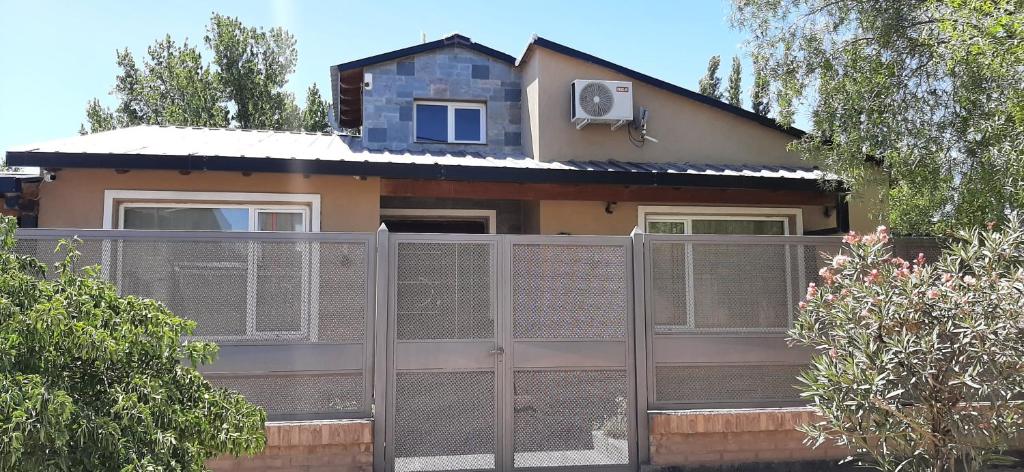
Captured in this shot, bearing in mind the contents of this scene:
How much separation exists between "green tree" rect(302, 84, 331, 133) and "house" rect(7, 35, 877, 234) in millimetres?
15015

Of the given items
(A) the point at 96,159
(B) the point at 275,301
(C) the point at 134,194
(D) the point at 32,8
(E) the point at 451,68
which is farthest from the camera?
(D) the point at 32,8

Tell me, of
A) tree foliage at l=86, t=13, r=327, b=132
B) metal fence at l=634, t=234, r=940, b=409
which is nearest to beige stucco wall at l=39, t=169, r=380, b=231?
metal fence at l=634, t=234, r=940, b=409

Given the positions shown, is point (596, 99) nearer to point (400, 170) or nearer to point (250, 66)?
point (400, 170)

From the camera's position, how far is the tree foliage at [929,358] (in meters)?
4.59

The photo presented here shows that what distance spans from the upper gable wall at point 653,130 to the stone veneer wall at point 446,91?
1.63 feet

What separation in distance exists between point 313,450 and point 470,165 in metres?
3.70

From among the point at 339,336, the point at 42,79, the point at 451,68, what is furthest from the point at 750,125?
the point at 42,79

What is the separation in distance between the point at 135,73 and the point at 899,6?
25.8 meters

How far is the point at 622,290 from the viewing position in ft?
20.1

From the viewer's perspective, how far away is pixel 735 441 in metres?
6.17

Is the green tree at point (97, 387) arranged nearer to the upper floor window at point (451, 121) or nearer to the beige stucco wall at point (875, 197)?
the beige stucco wall at point (875, 197)

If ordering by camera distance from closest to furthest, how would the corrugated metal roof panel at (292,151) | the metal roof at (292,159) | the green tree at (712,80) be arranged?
the metal roof at (292,159)
the corrugated metal roof panel at (292,151)
the green tree at (712,80)

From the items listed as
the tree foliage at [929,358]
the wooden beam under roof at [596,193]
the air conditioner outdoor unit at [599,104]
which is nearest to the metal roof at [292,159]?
the wooden beam under roof at [596,193]

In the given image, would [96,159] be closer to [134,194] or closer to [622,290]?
[134,194]
